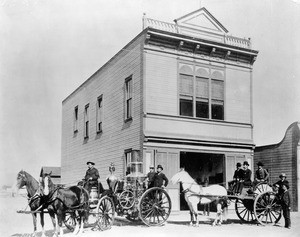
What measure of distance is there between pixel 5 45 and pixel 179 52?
8848 millimetres

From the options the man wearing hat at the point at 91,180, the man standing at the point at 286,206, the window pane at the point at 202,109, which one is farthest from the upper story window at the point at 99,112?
the man standing at the point at 286,206

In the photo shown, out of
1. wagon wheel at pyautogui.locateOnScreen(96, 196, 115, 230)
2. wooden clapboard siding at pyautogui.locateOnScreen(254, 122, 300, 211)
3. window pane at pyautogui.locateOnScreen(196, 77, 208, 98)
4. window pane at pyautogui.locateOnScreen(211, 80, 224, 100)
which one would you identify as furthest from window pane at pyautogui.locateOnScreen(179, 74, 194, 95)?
wagon wheel at pyautogui.locateOnScreen(96, 196, 115, 230)

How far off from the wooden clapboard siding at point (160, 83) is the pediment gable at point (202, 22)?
2.00 metres

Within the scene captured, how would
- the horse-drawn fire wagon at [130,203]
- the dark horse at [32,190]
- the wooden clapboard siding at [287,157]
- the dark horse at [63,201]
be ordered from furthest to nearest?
the wooden clapboard siding at [287,157], the horse-drawn fire wagon at [130,203], the dark horse at [63,201], the dark horse at [32,190]

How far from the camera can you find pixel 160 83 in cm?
1828

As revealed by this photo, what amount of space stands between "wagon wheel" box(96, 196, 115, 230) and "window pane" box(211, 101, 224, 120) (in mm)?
8157

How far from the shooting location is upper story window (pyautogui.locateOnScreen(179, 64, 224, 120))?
62.2ft

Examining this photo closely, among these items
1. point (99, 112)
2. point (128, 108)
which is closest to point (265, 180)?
point (128, 108)

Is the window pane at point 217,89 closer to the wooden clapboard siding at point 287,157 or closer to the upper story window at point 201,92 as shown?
the upper story window at point 201,92

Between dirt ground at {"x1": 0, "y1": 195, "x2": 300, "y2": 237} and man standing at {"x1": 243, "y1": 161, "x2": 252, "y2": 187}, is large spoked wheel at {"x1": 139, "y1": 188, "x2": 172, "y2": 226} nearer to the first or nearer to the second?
dirt ground at {"x1": 0, "y1": 195, "x2": 300, "y2": 237}

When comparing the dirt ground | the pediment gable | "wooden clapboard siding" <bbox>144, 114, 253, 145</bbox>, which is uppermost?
the pediment gable

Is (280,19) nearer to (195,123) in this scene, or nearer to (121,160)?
(195,123)

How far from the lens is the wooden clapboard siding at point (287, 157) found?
20.0 m

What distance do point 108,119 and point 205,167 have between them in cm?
583
